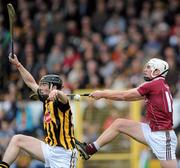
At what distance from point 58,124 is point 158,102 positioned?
1.69 meters

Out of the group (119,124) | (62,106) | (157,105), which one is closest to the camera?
(62,106)

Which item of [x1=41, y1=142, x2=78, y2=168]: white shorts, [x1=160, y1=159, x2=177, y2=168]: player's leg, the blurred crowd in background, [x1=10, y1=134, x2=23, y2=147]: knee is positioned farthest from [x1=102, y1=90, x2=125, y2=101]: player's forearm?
the blurred crowd in background

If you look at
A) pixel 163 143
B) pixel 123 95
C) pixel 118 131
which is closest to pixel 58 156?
pixel 118 131

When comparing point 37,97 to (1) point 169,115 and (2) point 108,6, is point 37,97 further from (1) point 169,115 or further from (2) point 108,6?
(2) point 108,6

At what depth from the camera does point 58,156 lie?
603 inches

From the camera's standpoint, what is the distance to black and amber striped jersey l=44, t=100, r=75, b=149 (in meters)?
15.2

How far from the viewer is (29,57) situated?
23562mm

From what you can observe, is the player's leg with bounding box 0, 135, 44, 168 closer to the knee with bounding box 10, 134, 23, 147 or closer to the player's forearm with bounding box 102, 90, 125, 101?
the knee with bounding box 10, 134, 23, 147

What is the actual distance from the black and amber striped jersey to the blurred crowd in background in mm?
6264

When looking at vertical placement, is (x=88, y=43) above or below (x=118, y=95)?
above

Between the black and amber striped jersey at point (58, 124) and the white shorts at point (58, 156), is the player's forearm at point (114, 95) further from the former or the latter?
the white shorts at point (58, 156)

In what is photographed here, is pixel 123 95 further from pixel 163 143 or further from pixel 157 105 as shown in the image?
pixel 163 143

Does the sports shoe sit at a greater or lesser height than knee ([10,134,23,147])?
lesser

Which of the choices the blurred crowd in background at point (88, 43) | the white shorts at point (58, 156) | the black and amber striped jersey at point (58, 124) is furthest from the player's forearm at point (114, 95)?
the blurred crowd in background at point (88, 43)
